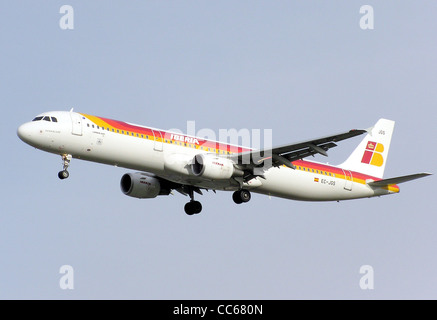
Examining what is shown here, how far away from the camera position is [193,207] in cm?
5066

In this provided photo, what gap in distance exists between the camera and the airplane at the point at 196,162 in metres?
42.7

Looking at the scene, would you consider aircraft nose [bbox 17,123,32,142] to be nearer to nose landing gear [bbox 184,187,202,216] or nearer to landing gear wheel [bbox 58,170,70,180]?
landing gear wheel [bbox 58,170,70,180]

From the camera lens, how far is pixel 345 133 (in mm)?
41875

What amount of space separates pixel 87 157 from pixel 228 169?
800cm

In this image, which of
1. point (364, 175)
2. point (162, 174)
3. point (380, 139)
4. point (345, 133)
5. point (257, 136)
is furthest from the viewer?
point (380, 139)

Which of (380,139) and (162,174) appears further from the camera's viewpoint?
(380,139)

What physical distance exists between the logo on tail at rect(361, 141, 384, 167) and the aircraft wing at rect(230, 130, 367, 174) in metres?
9.33

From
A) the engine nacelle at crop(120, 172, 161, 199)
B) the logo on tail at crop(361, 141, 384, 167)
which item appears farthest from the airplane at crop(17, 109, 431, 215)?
the logo on tail at crop(361, 141, 384, 167)

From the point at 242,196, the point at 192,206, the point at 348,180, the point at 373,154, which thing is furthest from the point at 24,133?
the point at 373,154

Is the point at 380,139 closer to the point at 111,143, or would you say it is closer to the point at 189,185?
the point at 189,185

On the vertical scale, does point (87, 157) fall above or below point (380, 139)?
below

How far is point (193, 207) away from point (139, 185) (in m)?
4.02

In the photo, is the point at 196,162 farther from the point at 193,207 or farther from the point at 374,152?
the point at 374,152

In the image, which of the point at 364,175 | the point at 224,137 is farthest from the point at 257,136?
the point at 364,175
